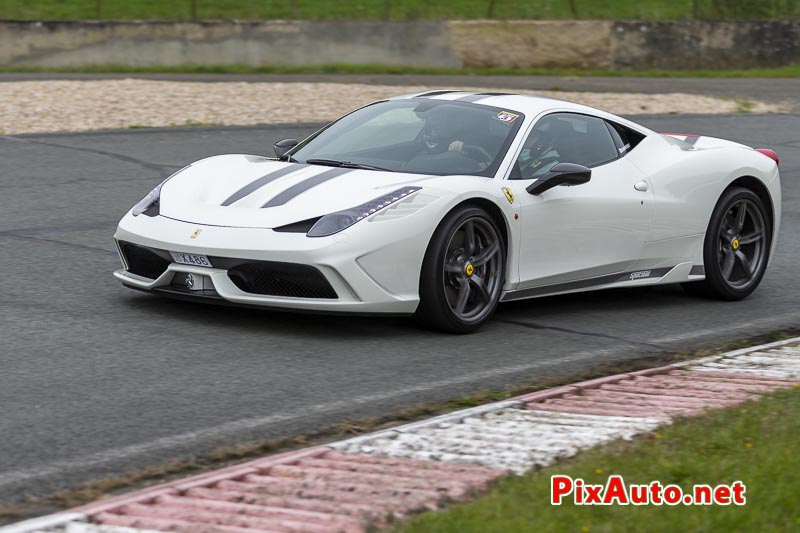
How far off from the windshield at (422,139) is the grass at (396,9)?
17.4m

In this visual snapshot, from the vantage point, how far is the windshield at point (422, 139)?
724 cm

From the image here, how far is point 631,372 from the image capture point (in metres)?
6.30

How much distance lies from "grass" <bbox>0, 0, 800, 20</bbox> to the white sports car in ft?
57.8

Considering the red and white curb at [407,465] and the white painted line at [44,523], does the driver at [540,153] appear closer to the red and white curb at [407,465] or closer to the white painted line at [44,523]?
the red and white curb at [407,465]

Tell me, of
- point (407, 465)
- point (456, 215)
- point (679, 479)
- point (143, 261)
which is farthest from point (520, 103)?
point (679, 479)

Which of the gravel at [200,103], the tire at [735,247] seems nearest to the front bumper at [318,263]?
the tire at [735,247]

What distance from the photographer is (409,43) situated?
25.3 m

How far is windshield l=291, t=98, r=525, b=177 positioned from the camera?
7238 millimetres

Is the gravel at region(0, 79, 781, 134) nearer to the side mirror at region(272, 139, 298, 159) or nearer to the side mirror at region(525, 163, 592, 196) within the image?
the side mirror at region(272, 139, 298, 159)

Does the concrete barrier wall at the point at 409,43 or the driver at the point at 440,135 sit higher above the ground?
the driver at the point at 440,135

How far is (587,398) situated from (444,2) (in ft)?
73.2

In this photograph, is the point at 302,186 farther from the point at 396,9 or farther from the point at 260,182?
the point at 396,9

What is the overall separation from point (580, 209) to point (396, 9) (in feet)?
63.6

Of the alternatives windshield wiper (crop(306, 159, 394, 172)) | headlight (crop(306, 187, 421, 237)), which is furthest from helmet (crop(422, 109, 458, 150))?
headlight (crop(306, 187, 421, 237))
